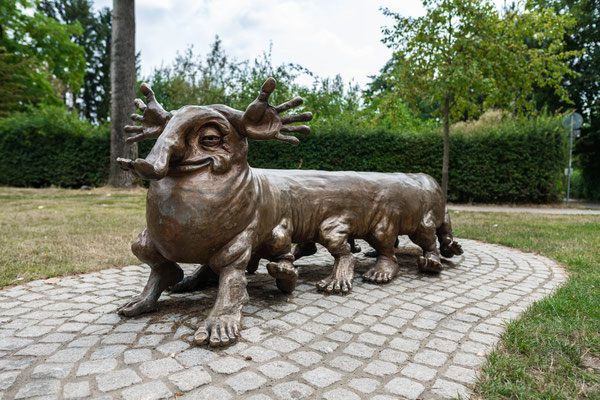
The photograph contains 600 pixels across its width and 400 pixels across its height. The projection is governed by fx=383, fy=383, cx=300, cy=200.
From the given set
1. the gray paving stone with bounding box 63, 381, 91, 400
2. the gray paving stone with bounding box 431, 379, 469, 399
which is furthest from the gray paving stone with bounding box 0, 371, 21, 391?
the gray paving stone with bounding box 431, 379, 469, 399

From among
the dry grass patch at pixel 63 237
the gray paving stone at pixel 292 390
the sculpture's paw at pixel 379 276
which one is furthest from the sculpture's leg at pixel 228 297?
the dry grass patch at pixel 63 237

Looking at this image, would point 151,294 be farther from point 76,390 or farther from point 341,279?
point 341,279

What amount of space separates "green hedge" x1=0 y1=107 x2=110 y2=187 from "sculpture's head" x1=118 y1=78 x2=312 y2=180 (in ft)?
44.6

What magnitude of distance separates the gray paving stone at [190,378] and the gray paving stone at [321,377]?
487 millimetres

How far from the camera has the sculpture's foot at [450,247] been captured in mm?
4465

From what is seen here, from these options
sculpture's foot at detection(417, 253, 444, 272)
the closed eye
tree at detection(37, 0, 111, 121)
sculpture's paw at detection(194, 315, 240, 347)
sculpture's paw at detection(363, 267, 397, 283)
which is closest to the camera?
sculpture's paw at detection(194, 315, 240, 347)

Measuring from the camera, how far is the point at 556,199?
Result: 1367 centimetres

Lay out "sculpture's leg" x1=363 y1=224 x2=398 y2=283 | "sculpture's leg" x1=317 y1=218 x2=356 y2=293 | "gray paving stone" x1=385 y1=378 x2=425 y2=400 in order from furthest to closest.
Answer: "sculpture's leg" x1=363 y1=224 x2=398 y2=283 < "sculpture's leg" x1=317 y1=218 x2=356 y2=293 < "gray paving stone" x1=385 y1=378 x2=425 y2=400

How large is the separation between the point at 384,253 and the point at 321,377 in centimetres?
215

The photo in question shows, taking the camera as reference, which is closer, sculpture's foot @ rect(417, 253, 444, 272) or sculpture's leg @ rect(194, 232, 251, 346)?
sculpture's leg @ rect(194, 232, 251, 346)

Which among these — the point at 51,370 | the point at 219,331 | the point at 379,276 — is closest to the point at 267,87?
the point at 219,331

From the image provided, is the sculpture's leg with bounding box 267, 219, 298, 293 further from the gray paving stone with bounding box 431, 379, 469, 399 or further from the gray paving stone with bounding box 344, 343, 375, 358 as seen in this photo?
the gray paving stone with bounding box 431, 379, 469, 399

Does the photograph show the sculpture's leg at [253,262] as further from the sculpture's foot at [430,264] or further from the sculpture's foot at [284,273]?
the sculpture's foot at [430,264]

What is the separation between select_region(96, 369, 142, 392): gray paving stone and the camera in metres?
1.78
